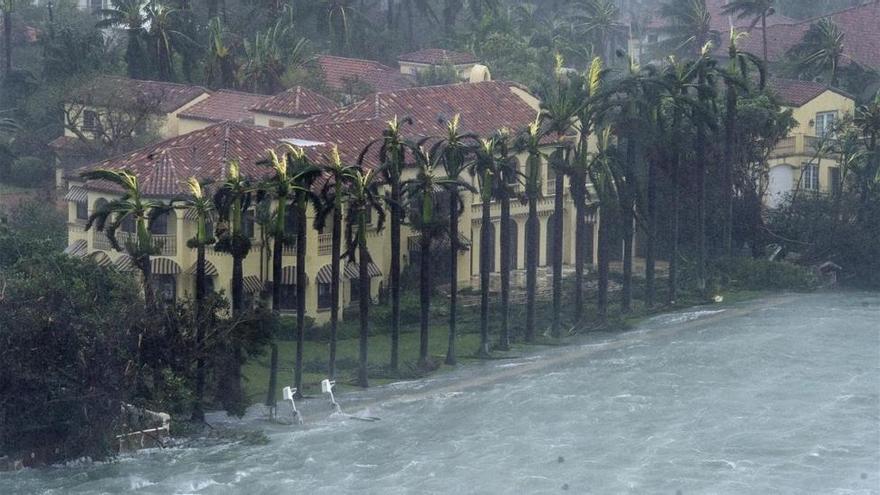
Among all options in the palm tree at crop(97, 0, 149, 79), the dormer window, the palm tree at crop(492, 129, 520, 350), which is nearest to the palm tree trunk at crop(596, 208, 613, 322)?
the palm tree at crop(492, 129, 520, 350)

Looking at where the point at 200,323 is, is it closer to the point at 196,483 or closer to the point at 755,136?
the point at 196,483

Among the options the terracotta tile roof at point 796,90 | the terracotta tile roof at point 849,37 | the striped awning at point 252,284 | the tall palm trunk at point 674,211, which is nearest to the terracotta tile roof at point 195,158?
the striped awning at point 252,284

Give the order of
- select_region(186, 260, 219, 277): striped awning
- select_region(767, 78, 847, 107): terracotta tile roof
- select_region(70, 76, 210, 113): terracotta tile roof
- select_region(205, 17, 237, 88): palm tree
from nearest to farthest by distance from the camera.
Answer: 1. select_region(186, 260, 219, 277): striped awning
2. select_region(70, 76, 210, 113): terracotta tile roof
3. select_region(767, 78, 847, 107): terracotta tile roof
4. select_region(205, 17, 237, 88): palm tree

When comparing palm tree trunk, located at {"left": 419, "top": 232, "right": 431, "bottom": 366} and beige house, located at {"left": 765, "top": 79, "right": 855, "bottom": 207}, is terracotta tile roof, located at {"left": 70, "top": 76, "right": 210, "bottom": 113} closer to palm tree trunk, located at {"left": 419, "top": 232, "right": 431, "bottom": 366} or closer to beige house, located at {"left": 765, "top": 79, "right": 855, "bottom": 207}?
palm tree trunk, located at {"left": 419, "top": 232, "right": 431, "bottom": 366}

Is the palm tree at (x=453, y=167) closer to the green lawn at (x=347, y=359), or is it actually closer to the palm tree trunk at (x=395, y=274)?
the green lawn at (x=347, y=359)

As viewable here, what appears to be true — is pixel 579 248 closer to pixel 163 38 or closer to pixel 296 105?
pixel 296 105

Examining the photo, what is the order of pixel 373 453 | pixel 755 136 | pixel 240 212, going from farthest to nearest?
1. pixel 755 136
2. pixel 240 212
3. pixel 373 453

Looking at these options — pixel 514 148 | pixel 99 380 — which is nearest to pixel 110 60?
pixel 514 148
